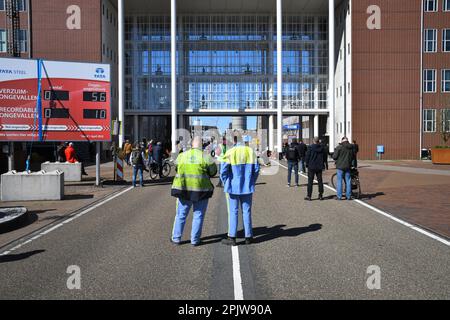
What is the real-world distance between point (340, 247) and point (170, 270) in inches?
116

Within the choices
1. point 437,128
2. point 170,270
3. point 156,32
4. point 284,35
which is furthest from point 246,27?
point 170,270

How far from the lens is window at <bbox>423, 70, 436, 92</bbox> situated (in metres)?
45.4

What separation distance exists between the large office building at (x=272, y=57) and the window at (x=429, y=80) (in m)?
0.09

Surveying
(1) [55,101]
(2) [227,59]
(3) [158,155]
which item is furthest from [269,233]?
(2) [227,59]

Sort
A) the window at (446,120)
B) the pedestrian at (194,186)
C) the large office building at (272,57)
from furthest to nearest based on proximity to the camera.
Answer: the large office building at (272,57) → the window at (446,120) → the pedestrian at (194,186)

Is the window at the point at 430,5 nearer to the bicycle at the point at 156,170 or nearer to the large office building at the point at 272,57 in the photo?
the large office building at the point at 272,57

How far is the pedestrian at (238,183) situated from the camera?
8.05 metres

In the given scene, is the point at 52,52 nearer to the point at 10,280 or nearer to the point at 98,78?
the point at 98,78

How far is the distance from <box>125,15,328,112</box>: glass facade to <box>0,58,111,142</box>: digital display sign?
32.4 m

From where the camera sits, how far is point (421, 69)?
4509 centimetres

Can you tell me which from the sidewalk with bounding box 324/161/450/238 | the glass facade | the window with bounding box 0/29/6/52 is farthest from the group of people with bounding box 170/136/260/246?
the glass facade

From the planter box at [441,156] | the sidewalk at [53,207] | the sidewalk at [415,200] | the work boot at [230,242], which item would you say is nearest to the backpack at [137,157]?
the sidewalk at [53,207]

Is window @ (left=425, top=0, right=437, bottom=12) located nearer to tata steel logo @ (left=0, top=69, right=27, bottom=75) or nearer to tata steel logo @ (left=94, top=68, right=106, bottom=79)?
tata steel logo @ (left=94, top=68, right=106, bottom=79)

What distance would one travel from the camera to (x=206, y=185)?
8.07 meters
